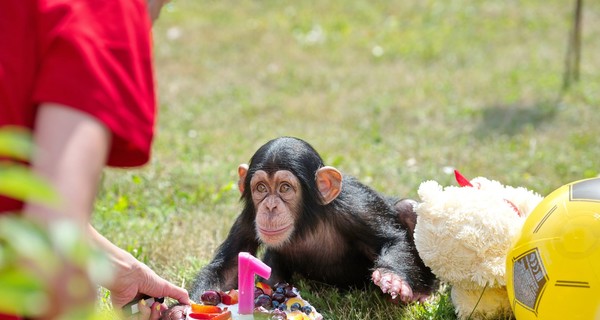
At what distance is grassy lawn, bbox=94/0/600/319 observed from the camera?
6047 mm

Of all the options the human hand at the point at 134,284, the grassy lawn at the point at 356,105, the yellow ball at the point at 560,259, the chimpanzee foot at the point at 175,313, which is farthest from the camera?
the grassy lawn at the point at 356,105

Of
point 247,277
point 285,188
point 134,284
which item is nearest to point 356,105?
point 285,188

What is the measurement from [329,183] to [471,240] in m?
0.86

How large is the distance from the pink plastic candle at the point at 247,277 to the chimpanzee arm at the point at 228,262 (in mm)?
656

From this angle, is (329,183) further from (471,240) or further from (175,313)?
(175,313)

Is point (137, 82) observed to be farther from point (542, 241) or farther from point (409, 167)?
point (409, 167)

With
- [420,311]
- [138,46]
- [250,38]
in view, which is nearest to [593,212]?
[420,311]

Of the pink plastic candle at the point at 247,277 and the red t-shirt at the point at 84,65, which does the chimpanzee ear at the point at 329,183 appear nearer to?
the pink plastic candle at the point at 247,277

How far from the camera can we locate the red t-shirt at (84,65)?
1.79 meters

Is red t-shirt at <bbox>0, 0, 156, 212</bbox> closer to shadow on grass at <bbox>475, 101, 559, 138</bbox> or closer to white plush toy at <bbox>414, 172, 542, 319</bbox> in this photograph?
white plush toy at <bbox>414, 172, 542, 319</bbox>

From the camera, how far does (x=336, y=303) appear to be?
14.8 feet

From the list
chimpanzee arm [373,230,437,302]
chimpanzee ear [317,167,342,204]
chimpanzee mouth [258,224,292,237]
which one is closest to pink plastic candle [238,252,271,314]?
chimpanzee mouth [258,224,292,237]

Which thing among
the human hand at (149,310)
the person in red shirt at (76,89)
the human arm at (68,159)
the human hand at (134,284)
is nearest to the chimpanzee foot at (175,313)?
the human hand at (149,310)

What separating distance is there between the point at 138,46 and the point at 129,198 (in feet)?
15.5
